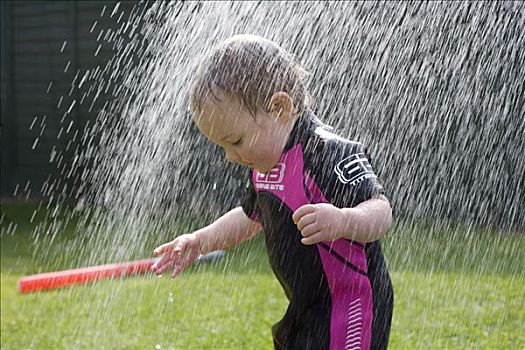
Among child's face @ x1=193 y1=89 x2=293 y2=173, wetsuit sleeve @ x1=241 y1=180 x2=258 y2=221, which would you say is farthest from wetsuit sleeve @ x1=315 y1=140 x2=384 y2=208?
wetsuit sleeve @ x1=241 y1=180 x2=258 y2=221

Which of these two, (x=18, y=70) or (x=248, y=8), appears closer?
(x=248, y=8)

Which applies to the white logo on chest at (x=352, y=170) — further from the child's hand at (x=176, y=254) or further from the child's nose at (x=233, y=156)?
the child's hand at (x=176, y=254)

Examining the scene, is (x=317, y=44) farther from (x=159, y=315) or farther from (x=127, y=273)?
(x=159, y=315)

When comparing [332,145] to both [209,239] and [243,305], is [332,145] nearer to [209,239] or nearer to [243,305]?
[209,239]

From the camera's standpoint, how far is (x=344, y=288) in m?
2.10

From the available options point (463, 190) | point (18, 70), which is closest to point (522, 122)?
point (463, 190)

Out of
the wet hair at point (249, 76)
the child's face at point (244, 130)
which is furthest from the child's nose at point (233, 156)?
the wet hair at point (249, 76)

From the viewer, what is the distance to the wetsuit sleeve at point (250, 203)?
94.3 inches

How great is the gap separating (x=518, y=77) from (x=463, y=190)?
1.54m

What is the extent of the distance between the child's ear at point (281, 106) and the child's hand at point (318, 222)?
1.22 feet

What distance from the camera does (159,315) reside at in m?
4.59

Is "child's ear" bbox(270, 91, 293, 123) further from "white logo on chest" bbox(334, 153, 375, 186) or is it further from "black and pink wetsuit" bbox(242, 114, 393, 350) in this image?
"white logo on chest" bbox(334, 153, 375, 186)

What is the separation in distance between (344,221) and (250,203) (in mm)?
584

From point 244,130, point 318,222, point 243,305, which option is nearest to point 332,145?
point 244,130
